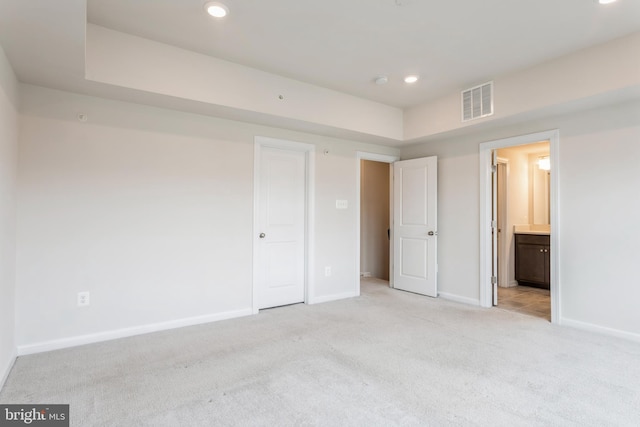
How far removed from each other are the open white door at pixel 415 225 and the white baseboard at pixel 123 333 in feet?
8.11

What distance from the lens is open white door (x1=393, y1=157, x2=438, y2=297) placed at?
4836 millimetres

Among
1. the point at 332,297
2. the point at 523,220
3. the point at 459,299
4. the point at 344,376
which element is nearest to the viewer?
the point at 344,376

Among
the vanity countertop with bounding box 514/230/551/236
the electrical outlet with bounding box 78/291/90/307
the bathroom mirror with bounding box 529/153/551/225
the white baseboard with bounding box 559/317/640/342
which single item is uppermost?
the bathroom mirror with bounding box 529/153/551/225

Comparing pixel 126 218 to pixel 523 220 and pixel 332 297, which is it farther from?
pixel 523 220

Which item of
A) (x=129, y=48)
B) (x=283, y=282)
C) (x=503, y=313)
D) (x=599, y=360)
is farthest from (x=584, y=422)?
(x=129, y=48)

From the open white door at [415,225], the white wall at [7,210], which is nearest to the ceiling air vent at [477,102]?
the open white door at [415,225]

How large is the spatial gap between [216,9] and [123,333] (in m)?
2.93

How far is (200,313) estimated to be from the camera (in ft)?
12.0

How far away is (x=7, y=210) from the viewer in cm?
252

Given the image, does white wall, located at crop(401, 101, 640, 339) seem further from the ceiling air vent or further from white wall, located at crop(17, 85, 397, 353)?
white wall, located at crop(17, 85, 397, 353)

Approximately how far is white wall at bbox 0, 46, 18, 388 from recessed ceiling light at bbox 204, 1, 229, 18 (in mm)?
1381

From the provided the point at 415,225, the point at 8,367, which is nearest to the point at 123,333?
the point at 8,367

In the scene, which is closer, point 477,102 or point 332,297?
point 477,102

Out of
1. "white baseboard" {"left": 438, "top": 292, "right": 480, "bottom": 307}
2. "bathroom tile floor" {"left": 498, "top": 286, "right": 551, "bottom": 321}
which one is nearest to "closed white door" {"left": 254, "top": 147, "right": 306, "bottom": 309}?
"white baseboard" {"left": 438, "top": 292, "right": 480, "bottom": 307}
